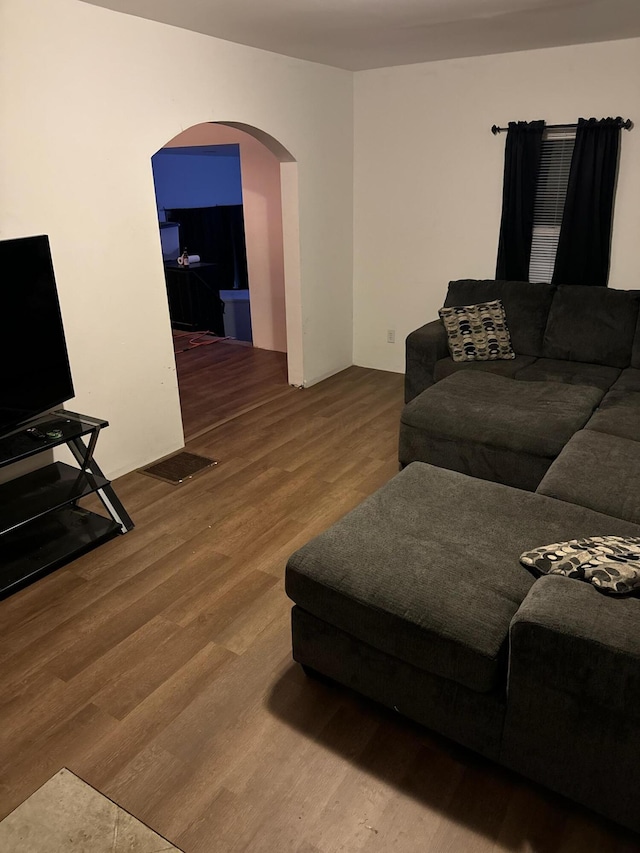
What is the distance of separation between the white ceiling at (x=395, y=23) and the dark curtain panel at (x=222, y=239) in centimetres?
336

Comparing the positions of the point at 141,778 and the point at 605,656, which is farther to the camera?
the point at 141,778

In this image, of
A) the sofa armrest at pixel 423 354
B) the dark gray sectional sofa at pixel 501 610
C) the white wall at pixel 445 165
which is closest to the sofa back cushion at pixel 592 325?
the white wall at pixel 445 165

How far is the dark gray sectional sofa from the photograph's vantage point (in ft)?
4.92

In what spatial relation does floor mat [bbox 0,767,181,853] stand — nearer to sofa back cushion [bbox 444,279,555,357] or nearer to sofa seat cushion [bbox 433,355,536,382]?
sofa seat cushion [bbox 433,355,536,382]

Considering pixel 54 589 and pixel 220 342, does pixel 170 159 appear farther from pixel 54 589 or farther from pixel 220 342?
pixel 54 589

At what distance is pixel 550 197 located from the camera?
4.32m

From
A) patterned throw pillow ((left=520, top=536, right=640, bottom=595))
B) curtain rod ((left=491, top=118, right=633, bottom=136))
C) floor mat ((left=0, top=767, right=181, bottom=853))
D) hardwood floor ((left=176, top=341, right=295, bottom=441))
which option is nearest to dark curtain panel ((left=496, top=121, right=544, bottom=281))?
curtain rod ((left=491, top=118, right=633, bottom=136))

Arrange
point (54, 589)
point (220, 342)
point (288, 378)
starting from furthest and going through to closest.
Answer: point (220, 342) < point (288, 378) < point (54, 589)

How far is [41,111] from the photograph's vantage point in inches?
109

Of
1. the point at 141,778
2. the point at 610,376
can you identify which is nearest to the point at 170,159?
the point at 610,376

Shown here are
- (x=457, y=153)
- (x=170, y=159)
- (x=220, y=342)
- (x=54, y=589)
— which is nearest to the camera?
(x=54, y=589)

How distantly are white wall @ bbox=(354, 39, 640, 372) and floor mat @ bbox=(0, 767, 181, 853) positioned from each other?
4.14m

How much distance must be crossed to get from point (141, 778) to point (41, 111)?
107 inches

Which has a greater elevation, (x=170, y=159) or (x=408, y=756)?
(x=170, y=159)
